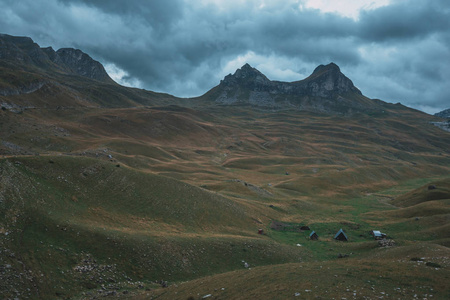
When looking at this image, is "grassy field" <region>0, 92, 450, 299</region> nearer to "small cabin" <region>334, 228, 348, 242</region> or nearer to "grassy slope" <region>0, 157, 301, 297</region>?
"grassy slope" <region>0, 157, 301, 297</region>

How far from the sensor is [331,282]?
21203mm

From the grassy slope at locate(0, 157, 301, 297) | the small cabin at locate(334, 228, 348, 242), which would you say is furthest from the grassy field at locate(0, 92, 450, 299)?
the small cabin at locate(334, 228, 348, 242)

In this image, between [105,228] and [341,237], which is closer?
[105,228]

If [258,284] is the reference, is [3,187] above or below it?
above

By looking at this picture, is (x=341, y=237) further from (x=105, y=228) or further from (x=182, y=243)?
(x=105, y=228)

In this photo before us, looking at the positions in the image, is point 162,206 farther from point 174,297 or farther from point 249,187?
point 249,187

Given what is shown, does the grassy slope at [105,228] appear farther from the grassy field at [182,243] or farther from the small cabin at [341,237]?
the small cabin at [341,237]

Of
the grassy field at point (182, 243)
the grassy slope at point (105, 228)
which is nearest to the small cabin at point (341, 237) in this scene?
the grassy field at point (182, 243)

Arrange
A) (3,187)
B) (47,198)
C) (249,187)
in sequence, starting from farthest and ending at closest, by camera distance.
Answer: (249,187) < (47,198) < (3,187)

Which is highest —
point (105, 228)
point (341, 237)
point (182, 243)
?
point (105, 228)

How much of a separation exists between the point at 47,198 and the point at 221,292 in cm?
2761

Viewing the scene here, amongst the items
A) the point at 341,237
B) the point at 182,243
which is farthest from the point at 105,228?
the point at 341,237

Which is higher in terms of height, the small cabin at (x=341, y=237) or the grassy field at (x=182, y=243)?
the grassy field at (x=182, y=243)

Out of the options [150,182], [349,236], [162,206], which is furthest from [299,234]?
[150,182]
